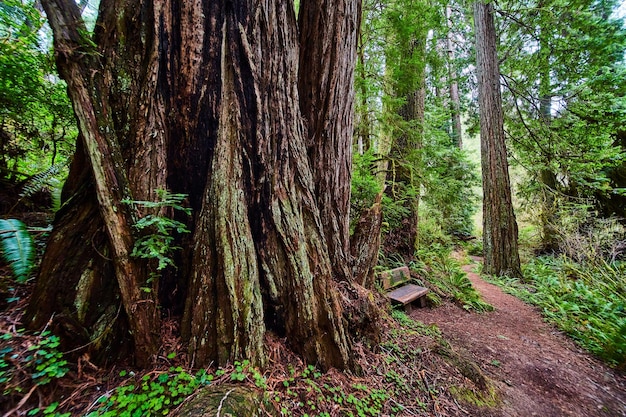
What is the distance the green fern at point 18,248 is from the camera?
146cm

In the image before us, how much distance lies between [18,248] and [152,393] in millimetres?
1138

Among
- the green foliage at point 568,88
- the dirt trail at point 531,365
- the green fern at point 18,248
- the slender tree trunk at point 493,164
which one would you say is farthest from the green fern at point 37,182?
the green foliage at point 568,88

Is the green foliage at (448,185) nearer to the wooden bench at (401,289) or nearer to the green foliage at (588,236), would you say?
the wooden bench at (401,289)

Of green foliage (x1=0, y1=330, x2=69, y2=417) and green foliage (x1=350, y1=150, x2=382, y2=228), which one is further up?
green foliage (x1=350, y1=150, x2=382, y2=228)

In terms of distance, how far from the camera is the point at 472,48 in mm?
9648

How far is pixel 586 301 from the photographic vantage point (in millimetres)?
4922

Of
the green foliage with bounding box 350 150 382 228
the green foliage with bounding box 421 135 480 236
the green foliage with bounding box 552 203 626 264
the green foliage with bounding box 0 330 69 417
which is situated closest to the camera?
the green foliage with bounding box 0 330 69 417

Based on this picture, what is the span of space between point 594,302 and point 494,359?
315cm

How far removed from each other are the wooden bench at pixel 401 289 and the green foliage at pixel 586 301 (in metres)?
2.33

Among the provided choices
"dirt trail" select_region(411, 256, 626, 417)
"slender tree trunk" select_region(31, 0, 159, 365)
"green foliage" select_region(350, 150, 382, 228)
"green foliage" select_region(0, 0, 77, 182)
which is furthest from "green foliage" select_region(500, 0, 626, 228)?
"green foliage" select_region(0, 0, 77, 182)

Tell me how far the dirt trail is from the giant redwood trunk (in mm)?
2125

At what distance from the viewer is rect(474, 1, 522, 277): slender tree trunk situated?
23.1 ft

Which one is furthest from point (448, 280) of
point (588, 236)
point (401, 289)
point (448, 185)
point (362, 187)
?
point (588, 236)

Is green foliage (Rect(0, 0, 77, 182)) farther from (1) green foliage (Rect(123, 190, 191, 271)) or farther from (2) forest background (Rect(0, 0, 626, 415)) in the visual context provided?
(1) green foliage (Rect(123, 190, 191, 271))
